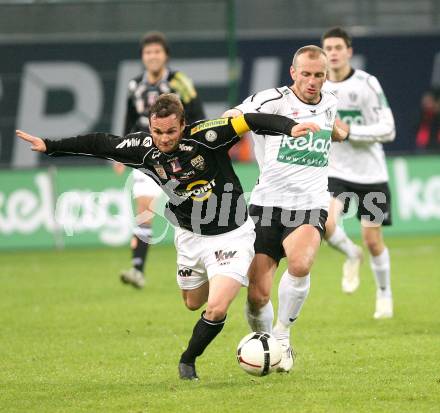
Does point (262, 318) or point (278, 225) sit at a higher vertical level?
point (278, 225)

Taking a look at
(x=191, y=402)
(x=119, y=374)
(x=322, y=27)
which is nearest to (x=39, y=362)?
(x=119, y=374)

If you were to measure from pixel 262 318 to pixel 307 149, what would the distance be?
1.26m

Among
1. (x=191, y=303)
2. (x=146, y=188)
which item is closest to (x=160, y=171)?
(x=191, y=303)

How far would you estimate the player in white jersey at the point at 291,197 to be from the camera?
7.75 meters

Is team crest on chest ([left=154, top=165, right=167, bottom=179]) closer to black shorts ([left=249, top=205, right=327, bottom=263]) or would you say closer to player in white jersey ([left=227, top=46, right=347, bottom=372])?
player in white jersey ([left=227, top=46, right=347, bottom=372])

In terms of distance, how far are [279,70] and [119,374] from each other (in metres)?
14.7

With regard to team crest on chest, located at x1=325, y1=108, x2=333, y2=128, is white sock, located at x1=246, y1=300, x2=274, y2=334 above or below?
below

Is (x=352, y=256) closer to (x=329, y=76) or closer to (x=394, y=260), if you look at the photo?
(x=329, y=76)

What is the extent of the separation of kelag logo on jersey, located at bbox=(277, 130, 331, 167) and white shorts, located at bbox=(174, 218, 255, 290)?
2.31 ft

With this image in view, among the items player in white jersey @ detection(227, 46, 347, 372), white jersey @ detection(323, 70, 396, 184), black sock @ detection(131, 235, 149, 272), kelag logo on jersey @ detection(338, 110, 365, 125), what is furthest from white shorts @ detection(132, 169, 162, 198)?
player in white jersey @ detection(227, 46, 347, 372)

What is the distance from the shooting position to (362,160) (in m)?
10.7

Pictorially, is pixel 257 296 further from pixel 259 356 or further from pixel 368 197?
pixel 368 197

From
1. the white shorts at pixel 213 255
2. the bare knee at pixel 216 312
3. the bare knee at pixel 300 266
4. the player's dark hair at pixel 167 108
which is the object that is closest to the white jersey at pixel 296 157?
the bare knee at pixel 300 266

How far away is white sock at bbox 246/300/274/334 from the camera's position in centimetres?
776
